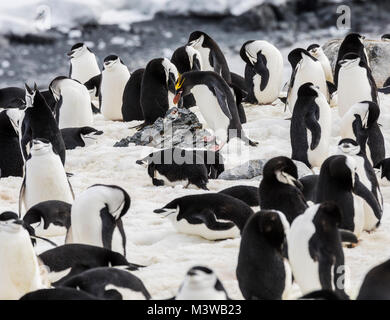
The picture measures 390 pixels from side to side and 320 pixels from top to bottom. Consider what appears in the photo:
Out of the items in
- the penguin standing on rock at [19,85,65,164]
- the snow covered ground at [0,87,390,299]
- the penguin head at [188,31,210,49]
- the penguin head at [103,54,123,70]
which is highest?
the penguin head at [188,31,210,49]

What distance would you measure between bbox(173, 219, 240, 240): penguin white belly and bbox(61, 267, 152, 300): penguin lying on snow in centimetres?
126

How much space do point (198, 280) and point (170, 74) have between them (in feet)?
18.2

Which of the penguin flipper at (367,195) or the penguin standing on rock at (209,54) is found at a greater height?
the penguin standing on rock at (209,54)

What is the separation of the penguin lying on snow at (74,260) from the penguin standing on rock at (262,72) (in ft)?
17.4

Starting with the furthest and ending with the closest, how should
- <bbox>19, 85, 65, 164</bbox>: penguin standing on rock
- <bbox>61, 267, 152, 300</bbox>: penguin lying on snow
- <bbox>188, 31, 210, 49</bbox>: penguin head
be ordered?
<bbox>188, 31, 210, 49</bbox>: penguin head, <bbox>19, 85, 65, 164</bbox>: penguin standing on rock, <bbox>61, 267, 152, 300</bbox>: penguin lying on snow

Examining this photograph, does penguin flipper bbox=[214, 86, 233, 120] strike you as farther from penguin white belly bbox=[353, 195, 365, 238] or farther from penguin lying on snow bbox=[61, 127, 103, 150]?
penguin white belly bbox=[353, 195, 365, 238]

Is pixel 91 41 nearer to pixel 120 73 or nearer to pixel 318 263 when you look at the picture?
pixel 120 73

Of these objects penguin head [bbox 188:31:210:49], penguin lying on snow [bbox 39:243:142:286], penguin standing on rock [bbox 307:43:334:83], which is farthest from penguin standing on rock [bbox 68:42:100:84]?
penguin lying on snow [bbox 39:243:142:286]

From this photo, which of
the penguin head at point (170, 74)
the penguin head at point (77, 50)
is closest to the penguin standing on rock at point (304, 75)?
the penguin head at point (170, 74)

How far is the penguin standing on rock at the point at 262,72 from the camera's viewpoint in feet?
31.7

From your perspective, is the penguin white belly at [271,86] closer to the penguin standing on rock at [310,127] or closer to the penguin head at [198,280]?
the penguin standing on rock at [310,127]

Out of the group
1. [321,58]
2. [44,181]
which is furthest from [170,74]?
[44,181]

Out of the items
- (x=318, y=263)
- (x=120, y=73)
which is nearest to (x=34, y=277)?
(x=318, y=263)

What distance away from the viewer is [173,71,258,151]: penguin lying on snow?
8.13m
